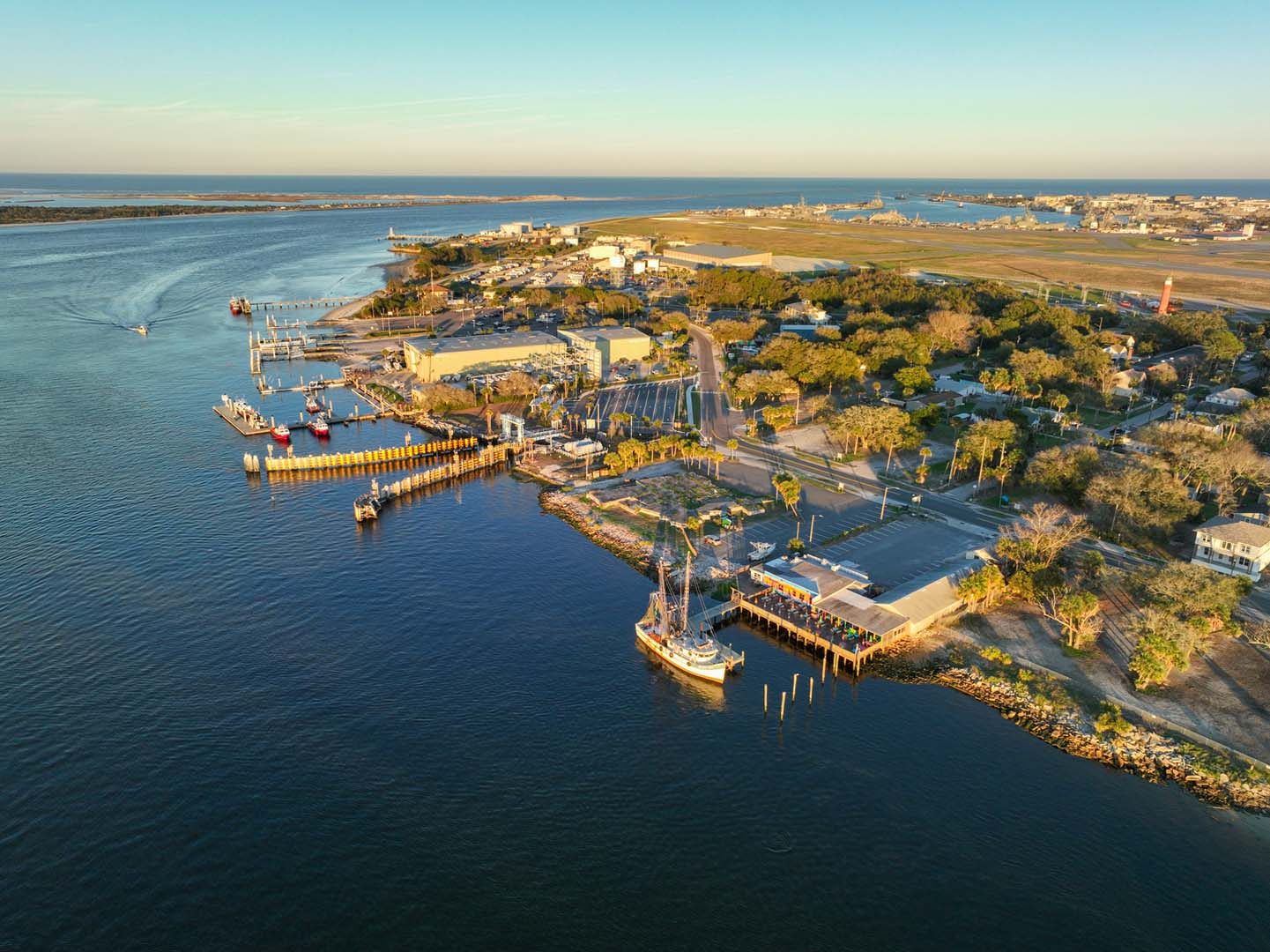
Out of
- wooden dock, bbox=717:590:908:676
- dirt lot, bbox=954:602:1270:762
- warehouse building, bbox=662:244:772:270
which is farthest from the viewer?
warehouse building, bbox=662:244:772:270

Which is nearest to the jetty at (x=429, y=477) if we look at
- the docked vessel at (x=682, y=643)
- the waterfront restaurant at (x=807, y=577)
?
the docked vessel at (x=682, y=643)

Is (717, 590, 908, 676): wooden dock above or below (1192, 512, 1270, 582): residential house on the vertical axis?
below

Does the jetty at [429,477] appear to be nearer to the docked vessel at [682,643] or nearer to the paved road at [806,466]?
the paved road at [806,466]

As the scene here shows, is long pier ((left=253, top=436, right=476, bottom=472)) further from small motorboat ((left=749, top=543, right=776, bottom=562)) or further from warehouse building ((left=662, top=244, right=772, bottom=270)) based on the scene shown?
warehouse building ((left=662, top=244, right=772, bottom=270))

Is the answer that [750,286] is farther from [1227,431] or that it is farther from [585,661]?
[585,661]

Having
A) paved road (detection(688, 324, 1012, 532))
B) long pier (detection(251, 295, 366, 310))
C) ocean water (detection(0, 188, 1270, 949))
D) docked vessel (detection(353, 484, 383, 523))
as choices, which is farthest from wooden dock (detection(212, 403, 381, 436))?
long pier (detection(251, 295, 366, 310))

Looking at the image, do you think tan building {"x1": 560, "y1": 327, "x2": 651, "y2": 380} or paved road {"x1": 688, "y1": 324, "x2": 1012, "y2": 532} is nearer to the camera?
paved road {"x1": 688, "y1": 324, "x2": 1012, "y2": 532}

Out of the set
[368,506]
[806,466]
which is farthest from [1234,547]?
[368,506]
